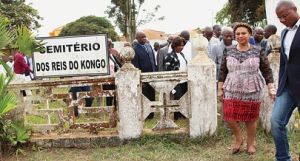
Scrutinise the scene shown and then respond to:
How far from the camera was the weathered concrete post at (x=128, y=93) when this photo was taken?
5.22 metres

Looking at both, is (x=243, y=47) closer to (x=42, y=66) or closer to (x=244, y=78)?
(x=244, y=78)

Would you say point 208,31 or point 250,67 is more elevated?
point 208,31

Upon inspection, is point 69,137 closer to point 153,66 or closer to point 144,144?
point 144,144

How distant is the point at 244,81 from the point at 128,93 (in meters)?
1.52

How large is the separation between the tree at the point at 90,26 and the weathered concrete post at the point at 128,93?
30724 millimetres

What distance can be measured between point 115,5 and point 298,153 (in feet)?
77.5

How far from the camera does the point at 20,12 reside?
25672 millimetres

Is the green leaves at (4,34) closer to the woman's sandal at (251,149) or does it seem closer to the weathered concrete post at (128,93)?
the weathered concrete post at (128,93)

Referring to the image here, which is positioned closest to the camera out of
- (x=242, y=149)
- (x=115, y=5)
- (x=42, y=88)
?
(x=242, y=149)

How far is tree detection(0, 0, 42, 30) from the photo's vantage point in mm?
24828

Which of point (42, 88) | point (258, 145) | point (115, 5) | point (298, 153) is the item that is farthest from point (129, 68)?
point (115, 5)

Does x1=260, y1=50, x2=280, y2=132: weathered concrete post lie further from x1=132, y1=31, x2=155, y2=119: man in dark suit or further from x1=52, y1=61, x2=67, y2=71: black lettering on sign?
x1=52, y1=61, x2=67, y2=71: black lettering on sign

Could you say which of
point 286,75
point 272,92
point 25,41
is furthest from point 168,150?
point 25,41

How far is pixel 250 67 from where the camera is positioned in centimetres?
451
